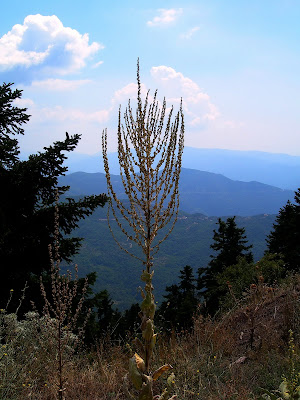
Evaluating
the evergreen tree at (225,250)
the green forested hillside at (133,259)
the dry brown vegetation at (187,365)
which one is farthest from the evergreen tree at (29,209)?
the green forested hillside at (133,259)

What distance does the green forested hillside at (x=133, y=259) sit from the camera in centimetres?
12556

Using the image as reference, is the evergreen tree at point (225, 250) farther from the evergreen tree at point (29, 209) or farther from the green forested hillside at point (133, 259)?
the green forested hillside at point (133, 259)

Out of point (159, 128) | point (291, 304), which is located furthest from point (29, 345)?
point (291, 304)

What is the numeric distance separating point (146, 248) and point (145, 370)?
0.94 m

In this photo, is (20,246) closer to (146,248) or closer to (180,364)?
(180,364)

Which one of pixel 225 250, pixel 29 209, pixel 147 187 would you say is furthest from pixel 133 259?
pixel 147 187

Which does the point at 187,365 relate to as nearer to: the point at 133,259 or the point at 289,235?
the point at 289,235

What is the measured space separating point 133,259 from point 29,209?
5075 inches

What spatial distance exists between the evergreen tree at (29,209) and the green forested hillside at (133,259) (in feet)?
314

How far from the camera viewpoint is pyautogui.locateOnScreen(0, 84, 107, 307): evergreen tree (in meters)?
8.68

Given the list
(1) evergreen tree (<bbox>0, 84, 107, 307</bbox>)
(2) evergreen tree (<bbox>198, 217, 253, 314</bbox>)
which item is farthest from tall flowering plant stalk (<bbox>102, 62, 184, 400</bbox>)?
(2) evergreen tree (<bbox>198, 217, 253, 314</bbox>)

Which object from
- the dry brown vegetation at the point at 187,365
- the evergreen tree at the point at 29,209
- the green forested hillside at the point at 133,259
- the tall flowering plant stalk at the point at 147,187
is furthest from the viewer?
the green forested hillside at the point at 133,259

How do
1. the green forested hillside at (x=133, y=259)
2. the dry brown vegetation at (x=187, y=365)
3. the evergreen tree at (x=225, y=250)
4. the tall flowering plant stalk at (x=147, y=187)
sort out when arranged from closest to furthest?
the tall flowering plant stalk at (x=147, y=187) → the dry brown vegetation at (x=187, y=365) → the evergreen tree at (x=225, y=250) → the green forested hillside at (x=133, y=259)

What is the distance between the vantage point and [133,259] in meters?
136
